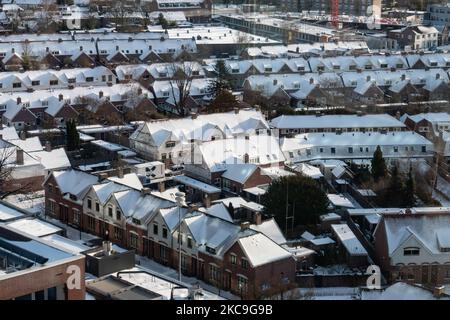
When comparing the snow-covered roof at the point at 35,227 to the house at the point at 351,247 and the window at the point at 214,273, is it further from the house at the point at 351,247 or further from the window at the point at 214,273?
the house at the point at 351,247

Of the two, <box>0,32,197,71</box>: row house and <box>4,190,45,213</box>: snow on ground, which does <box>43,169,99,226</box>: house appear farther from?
<box>0,32,197,71</box>: row house

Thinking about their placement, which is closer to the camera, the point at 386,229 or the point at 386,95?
the point at 386,229

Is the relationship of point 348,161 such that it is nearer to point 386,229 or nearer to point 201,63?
point 386,229

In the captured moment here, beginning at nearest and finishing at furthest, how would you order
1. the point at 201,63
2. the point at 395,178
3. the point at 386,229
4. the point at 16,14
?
the point at 386,229 → the point at 395,178 → the point at 201,63 → the point at 16,14

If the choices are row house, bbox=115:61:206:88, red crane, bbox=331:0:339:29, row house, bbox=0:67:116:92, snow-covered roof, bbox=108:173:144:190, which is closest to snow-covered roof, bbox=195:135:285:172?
snow-covered roof, bbox=108:173:144:190
